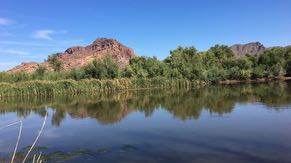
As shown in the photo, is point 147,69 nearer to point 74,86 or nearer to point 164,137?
point 74,86

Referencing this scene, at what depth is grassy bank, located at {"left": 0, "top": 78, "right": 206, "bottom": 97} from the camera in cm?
5453

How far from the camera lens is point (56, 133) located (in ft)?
65.6

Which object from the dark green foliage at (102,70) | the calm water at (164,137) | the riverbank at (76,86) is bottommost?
the calm water at (164,137)

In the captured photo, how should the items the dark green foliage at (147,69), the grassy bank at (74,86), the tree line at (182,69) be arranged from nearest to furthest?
the grassy bank at (74,86)
the tree line at (182,69)
the dark green foliage at (147,69)

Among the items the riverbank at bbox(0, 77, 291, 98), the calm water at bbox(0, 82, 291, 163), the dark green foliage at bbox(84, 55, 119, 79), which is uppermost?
the dark green foliage at bbox(84, 55, 119, 79)

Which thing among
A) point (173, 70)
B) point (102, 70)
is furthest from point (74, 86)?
point (173, 70)

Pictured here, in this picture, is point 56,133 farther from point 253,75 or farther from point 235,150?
point 253,75

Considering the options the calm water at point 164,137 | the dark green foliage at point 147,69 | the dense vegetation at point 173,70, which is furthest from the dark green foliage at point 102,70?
the calm water at point 164,137

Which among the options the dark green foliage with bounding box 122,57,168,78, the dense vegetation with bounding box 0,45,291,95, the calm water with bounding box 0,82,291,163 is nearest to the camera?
the calm water with bounding box 0,82,291,163

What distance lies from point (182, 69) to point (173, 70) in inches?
121

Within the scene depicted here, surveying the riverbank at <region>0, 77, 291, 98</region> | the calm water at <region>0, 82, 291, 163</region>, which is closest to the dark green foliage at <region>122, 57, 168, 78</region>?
the riverbank at <region>0, 77, 291, 98</region>

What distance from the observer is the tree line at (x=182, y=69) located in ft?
232

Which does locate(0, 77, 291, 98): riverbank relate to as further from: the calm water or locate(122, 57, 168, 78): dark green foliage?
the calm water

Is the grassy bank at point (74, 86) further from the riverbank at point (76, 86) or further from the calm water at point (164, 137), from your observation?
the calm water at point (164, 137)
